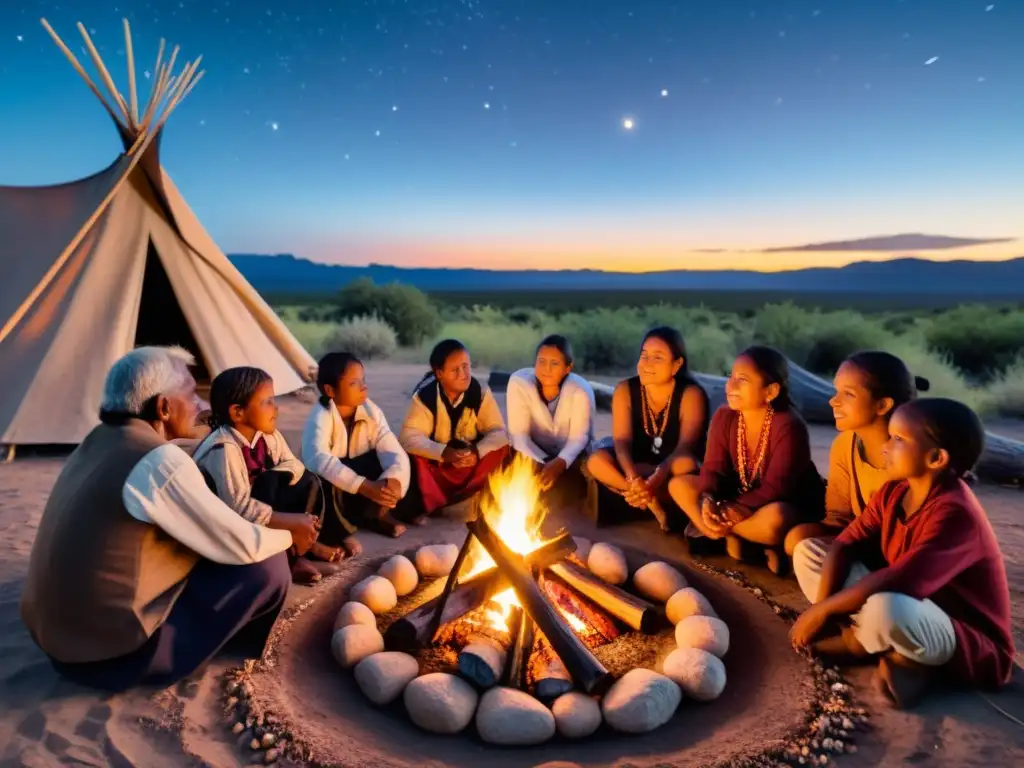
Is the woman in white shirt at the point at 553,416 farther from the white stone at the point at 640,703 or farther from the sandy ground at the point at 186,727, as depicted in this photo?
the white stone at the point at 640,703

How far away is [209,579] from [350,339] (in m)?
11.5

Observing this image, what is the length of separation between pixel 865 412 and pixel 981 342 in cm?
1214

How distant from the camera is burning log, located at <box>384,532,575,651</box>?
278 cm

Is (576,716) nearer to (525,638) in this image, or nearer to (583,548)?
(525,638)

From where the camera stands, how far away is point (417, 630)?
2.78 metres

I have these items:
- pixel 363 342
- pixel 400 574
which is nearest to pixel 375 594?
pixel 400 574

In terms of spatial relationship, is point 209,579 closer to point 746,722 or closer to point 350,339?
point 746,722

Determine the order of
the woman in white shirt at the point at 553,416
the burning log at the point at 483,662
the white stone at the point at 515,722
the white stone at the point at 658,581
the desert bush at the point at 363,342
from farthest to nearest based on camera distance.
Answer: the desert bush at the point at 363,342, the woman in white shirt at the point at 553,416, the white stone at the point at 658,581, the burning log at the point at 483,662, the white stone at the point at 515,722

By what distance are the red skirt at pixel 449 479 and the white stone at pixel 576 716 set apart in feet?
6.84

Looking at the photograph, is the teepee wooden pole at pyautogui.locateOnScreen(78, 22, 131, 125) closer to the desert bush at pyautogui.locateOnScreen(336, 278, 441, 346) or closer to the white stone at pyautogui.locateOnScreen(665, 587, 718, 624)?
the white stone at pyautogui.locateOnScreen(665, 587, 718, 624)

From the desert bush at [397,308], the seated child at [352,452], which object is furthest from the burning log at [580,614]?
the desert bush at [397,308]

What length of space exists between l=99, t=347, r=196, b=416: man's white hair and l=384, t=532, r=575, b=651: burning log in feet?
3.99

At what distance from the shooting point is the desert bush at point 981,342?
40.6 ft

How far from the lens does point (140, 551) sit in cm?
228
